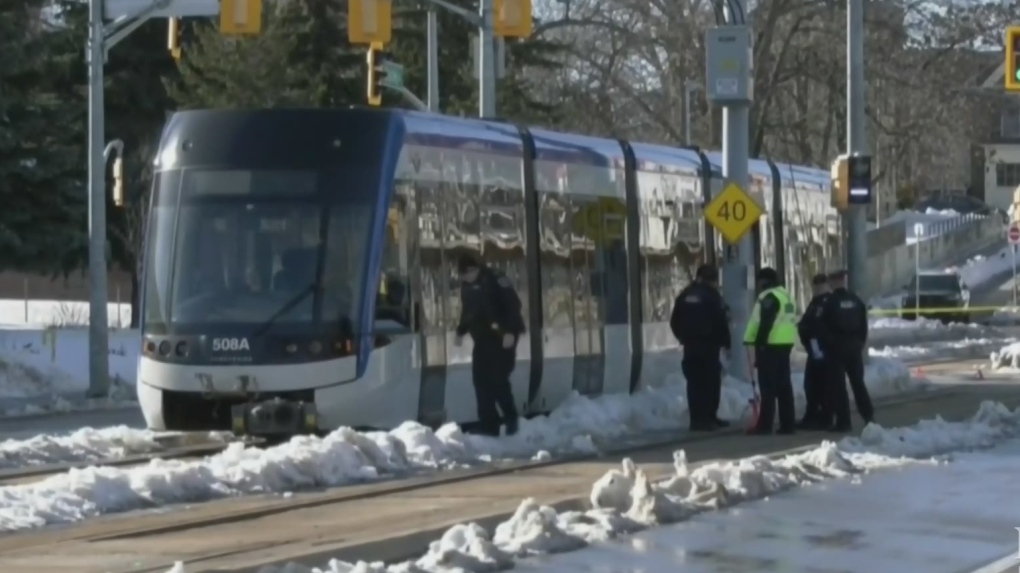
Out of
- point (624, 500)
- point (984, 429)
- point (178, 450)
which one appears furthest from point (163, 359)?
point (984, 429)

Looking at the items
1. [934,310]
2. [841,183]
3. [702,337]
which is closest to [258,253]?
[702,337]

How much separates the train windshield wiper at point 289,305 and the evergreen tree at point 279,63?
87.0ft

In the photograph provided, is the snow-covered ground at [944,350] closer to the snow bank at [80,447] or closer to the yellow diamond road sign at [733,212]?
the yellow diamond road sign at [733,212]

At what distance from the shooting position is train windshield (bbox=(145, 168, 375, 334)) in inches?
711

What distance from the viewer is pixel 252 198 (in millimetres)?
18328

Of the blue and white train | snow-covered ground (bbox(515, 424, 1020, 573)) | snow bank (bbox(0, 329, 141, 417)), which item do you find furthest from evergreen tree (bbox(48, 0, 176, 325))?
snow-covered ground (bbox(515, 424, 1020, 573))

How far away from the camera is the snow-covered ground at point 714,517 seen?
11.3 m

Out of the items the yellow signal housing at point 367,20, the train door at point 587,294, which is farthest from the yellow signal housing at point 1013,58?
the yellow signal housing at point 367,20

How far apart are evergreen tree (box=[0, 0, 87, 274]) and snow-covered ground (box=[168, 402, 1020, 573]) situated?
21327 millimetres

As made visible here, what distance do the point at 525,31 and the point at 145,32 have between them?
2314 cm

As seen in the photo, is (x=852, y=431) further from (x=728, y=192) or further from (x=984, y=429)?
(x=728, y=192)

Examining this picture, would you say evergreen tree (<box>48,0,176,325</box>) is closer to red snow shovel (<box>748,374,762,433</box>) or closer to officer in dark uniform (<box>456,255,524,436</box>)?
red snow shovel (<box>748,374,762,433</box>)

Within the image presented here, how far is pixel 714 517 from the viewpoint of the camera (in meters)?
13.4

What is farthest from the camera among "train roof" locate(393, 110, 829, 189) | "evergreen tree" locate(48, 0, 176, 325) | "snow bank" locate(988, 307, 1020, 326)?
"snow bank" locate(988, 307, 1020, 326)
